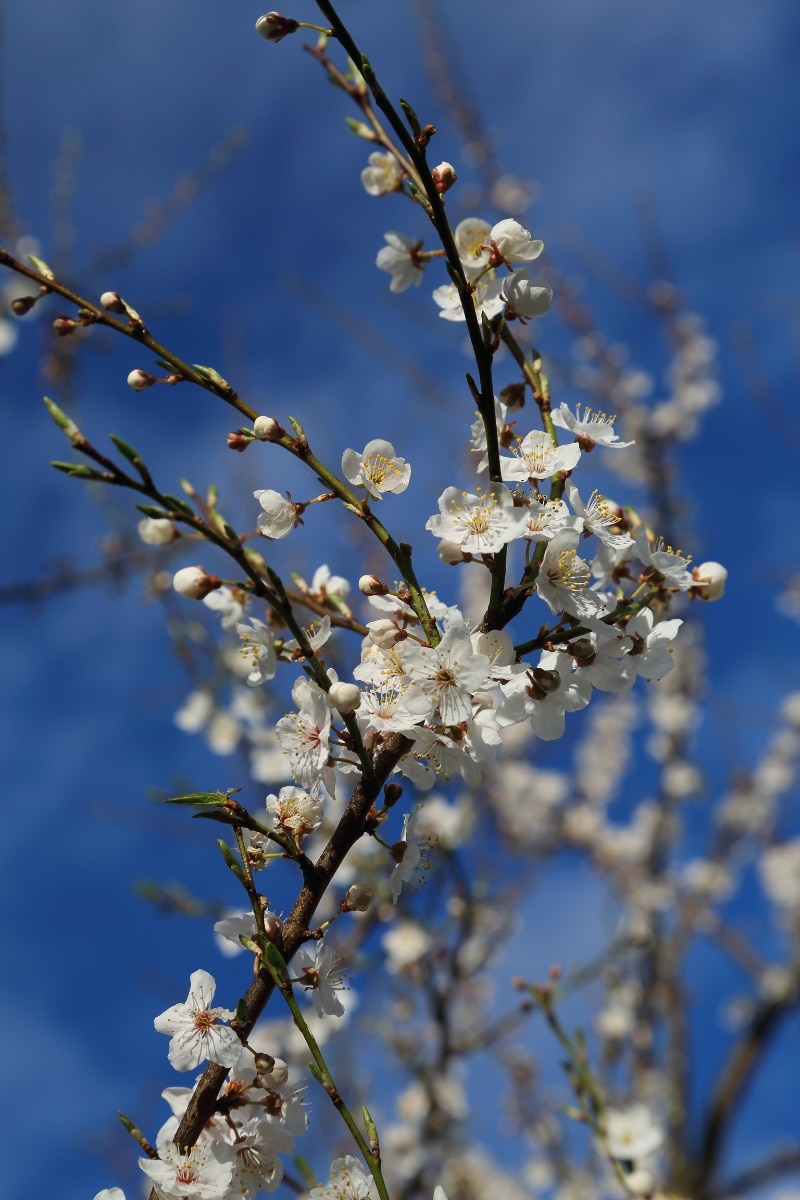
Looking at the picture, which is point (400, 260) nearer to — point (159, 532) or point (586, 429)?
point (586, 429)

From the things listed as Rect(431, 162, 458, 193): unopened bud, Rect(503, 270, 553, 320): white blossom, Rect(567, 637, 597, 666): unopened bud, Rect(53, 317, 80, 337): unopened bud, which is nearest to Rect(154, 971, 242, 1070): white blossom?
Rect(567, 637, 597, 666): unopened bud

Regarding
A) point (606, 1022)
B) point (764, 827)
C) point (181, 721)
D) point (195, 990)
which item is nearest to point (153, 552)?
point (181, 721)

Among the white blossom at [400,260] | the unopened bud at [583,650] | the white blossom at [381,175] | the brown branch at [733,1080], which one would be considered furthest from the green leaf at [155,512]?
the brown branch at [733,1080]

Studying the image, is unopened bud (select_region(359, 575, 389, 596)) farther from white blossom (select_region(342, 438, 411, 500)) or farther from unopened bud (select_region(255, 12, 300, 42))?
unopened bud (select_region(255, 12, 300, 42))

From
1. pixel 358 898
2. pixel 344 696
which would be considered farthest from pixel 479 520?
pixel 358 898

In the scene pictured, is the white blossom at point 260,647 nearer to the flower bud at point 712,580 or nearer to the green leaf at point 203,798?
the green leaf at point 203,798

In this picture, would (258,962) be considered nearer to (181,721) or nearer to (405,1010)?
(181,721)
